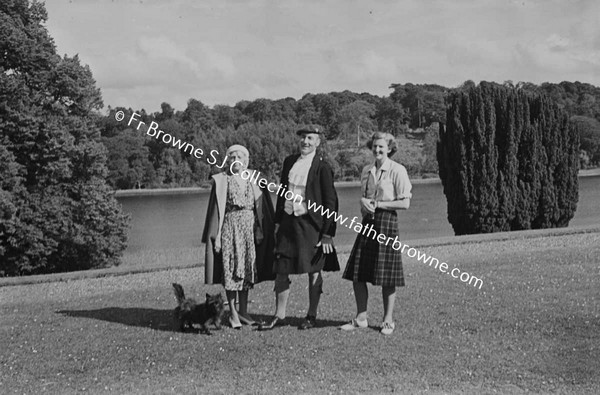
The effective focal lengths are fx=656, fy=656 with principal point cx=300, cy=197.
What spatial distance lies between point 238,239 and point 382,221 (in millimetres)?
1462

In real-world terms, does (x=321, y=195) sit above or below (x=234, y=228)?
above

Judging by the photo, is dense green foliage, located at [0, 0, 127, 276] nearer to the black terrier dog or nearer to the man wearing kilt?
the black terrier dog

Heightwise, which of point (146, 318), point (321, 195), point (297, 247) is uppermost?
point (321, 195)

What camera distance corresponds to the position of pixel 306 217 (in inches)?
256

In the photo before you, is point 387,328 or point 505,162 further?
point 505,162

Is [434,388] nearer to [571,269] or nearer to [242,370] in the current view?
[242,370]

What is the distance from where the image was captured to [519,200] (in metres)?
19.4

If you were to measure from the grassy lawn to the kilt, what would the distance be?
0.67 m

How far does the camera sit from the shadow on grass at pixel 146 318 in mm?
7070

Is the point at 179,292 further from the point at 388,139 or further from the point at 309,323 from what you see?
the point at 388,139

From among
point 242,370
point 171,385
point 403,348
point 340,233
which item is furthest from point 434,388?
point 340,233

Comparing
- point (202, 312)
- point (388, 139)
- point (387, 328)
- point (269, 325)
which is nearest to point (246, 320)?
point (269, 325)

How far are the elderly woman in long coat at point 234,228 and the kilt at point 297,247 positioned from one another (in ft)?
1.07

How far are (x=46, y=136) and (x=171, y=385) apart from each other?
12.7 metres
